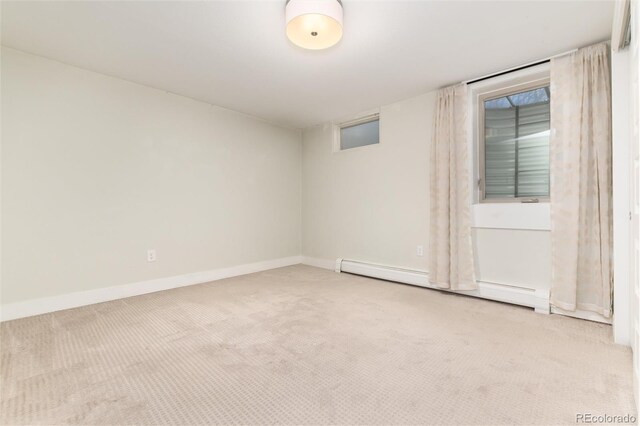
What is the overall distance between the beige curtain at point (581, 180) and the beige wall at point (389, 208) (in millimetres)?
229

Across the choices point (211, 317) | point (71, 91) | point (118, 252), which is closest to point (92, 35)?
point (71, 91)

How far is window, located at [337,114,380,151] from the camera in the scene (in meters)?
3.89

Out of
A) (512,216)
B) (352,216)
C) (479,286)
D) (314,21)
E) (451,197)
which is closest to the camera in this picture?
(314,21)

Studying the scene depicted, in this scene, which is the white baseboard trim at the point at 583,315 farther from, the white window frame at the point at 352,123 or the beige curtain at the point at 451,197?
the white window frame at the point at 352,123

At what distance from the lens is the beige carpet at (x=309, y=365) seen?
1.25 meters

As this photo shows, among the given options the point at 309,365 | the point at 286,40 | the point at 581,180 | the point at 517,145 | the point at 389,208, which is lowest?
the point at 309,365

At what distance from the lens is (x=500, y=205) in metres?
2.78

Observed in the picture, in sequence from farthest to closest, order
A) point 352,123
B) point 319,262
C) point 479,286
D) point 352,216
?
point 319,262 → point 352,123 → point 352,216 → point 479,286

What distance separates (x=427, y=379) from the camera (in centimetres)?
147

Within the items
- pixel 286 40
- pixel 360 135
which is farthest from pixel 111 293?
pixel 360 135

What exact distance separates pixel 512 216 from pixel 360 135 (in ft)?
7.11

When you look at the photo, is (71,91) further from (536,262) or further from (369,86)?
(536,262)

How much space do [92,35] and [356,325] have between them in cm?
291

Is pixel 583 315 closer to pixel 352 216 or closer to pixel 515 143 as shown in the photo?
pixel 515 143
